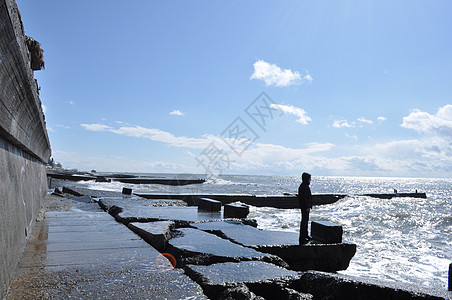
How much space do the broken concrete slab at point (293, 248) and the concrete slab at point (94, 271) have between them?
148 centimetres

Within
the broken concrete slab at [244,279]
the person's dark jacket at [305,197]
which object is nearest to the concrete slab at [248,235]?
the person's dark jacket at [305,197]

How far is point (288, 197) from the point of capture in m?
18.0

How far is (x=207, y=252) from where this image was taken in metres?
3.56

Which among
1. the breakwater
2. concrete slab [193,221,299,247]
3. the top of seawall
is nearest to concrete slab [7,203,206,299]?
the breakwater

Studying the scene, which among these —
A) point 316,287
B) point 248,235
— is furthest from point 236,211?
point 316,287

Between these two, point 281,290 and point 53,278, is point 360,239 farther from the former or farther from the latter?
point 53,278

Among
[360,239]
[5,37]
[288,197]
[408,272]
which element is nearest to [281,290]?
[5,37]

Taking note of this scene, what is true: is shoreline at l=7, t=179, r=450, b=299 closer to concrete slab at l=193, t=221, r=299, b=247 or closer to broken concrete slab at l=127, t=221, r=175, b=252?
broken concrete slab at l=127, t=221, r=175, b=252

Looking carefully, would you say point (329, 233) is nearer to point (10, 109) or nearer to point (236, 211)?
point (236, 211)

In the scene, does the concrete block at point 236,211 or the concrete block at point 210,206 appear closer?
the concrete block at point 236,211

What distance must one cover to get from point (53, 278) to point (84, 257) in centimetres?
61

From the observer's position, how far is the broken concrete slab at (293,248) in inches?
175

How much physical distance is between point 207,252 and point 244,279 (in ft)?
3.02

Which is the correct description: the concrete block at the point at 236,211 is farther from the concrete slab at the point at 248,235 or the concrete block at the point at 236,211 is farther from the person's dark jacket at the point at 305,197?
the person's dark jacket at the point at 305,197
